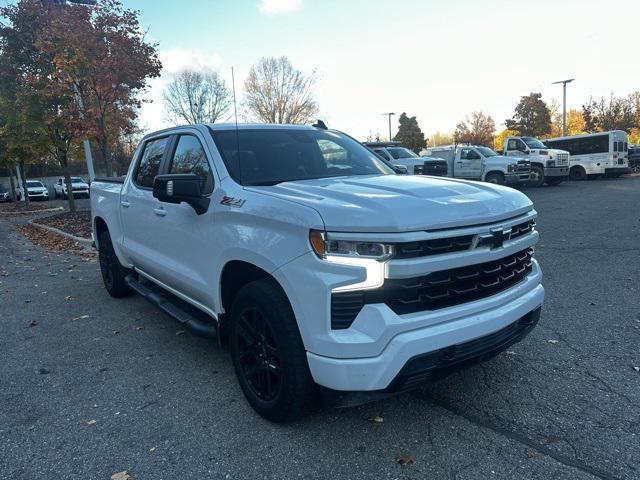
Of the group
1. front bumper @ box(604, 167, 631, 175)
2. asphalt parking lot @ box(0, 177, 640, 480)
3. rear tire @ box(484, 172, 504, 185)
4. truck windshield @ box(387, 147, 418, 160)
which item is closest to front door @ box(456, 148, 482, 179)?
rear tire @ box(484, 172, 504, 185)

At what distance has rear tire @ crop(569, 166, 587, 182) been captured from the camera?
24.8 meters

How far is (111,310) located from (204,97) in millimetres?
40895

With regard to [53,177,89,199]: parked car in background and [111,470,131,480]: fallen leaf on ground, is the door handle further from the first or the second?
[53,177,89,199]: parked car in background

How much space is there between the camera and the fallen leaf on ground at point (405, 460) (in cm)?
261

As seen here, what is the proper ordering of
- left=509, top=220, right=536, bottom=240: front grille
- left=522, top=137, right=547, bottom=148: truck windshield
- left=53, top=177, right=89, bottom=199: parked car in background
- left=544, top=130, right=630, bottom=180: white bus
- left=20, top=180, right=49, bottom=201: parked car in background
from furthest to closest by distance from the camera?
left=20, top=180, right=49, bottom=201: parked car in background
left=53, top=177, right=89, bottom=199: parked car in background
left=544, top=130, right=630, bottom=180: white bus
left=522, top=137, right=547, bottom=148: truck windshield
left=509, top=220, right=536, bottom=240: front grille

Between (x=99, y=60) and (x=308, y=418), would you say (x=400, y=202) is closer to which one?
(x=308, y=418)

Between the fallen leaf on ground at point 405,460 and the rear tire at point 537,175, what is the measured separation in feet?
71.6

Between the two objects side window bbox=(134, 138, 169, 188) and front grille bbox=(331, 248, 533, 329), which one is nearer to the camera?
front grille bbox=(331, 248, 533, 329)

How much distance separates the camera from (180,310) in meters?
4.08

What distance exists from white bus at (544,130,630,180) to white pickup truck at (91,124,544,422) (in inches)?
949

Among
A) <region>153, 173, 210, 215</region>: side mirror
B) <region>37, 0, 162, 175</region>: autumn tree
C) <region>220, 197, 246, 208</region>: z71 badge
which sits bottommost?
<region>220, 197, 246, 208</region>: z71 badge

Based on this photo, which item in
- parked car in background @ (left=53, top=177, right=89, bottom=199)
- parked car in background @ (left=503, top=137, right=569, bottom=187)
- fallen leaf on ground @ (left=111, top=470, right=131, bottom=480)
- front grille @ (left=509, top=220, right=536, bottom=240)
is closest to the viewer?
fallen leaf on ground @ (left=111, top=470, right=131, bottom=480)

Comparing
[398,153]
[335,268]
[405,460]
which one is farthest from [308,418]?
[398,153]

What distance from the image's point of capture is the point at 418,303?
2520mm
